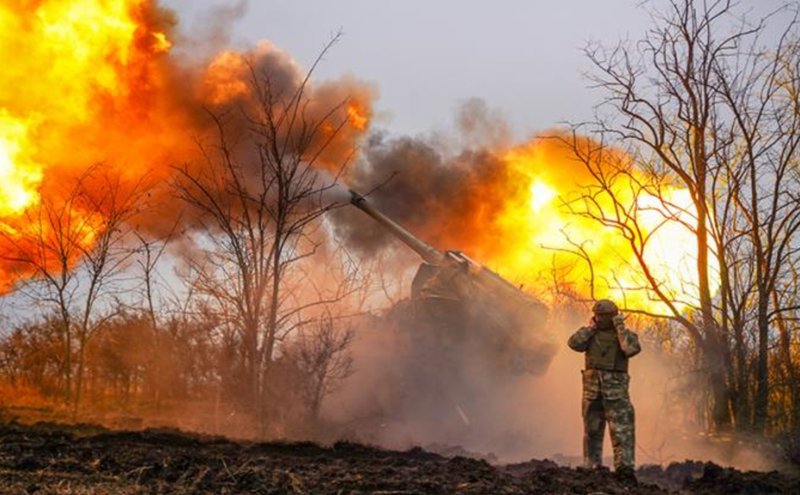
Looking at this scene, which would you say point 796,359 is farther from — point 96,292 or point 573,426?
point 96,292

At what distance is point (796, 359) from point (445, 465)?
55.4 feet

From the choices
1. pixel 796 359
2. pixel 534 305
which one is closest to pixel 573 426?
pixel 534 305

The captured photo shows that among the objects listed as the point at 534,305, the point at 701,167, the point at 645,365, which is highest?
the point at 701,167

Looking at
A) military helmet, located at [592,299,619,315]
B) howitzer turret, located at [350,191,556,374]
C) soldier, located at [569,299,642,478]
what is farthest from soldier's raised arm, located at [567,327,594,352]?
howitzer turret, located at [350,191,556,374]

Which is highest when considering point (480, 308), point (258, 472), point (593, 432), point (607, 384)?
point (480, 308)

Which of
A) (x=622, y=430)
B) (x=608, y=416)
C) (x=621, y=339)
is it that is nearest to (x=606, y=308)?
(x=621, y=339)

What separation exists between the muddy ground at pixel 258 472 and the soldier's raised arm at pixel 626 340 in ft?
5.71

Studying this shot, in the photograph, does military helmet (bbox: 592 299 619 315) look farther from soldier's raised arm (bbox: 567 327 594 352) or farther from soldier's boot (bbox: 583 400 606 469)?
soldier's boot (bbox: 583 400 606 469)

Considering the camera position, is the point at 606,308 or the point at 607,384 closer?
the point at 607,384

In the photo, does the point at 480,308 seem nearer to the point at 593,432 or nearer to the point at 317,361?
the point at 317,361

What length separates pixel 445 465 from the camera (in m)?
8.65

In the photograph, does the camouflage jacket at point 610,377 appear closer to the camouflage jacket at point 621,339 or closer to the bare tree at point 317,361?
the camouflage jacket at point 621,339

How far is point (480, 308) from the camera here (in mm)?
21531

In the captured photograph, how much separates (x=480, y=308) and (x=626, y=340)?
10947 millimetres
